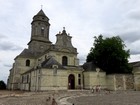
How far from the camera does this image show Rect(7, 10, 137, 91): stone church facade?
29.4 m

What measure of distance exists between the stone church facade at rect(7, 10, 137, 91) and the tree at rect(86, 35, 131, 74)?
2.74 m

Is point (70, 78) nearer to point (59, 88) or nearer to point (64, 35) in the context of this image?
point (59, 88)

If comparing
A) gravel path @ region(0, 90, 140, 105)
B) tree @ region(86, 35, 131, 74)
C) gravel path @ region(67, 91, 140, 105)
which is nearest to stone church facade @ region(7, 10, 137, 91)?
tree @ region(86, 35, 131, 74)

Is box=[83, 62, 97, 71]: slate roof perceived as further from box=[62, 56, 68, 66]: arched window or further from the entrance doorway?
box=[62, 56, 68, 66]: arched window

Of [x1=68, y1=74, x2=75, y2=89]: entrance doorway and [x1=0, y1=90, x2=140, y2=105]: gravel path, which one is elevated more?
[x1=68, y1=74, x2=75, y2=89]: entrance doorway

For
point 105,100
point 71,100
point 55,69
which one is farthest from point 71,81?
point 105,100

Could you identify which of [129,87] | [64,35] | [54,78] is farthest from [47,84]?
[129,87]

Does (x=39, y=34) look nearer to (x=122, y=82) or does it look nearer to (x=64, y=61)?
(x=64, y=61)

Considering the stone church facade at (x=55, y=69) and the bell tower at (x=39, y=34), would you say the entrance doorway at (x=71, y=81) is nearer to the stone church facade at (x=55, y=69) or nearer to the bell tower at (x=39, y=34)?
the stone church facade at (x=55, y=69)

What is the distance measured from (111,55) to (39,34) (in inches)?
760

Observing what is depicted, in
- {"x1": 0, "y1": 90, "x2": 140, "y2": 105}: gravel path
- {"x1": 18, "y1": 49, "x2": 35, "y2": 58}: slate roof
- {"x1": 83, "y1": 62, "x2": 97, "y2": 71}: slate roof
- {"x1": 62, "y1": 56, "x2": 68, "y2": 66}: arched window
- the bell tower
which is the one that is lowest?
{"x1": 0, "y1": 90, "x2": 140, "y2": 105}: gravel path

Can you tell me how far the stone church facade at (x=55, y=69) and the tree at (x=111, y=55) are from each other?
2.74 metres

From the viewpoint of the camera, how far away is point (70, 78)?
34188 mm

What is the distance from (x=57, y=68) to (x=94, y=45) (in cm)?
1375
